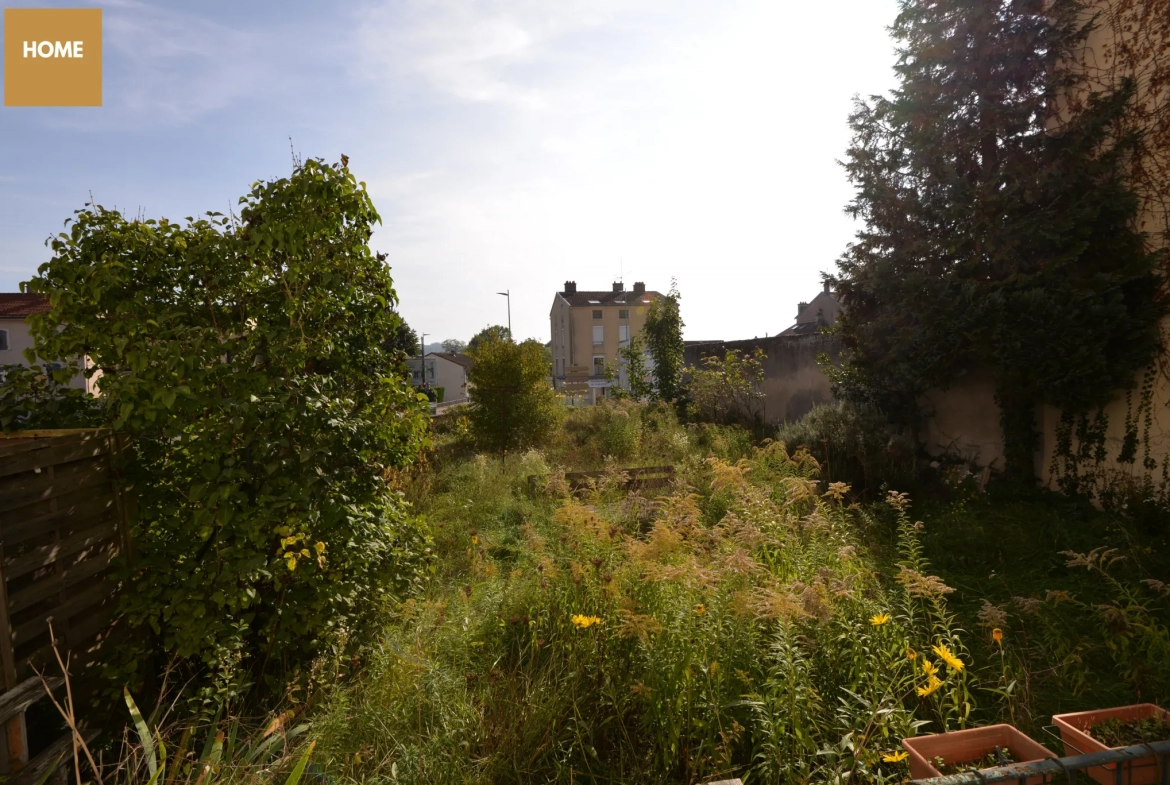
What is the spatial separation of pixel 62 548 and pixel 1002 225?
8615 millimetres

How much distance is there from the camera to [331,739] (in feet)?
10.0

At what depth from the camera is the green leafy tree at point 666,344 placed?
15.5 meters

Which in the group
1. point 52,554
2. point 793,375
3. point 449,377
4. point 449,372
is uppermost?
point 449,372

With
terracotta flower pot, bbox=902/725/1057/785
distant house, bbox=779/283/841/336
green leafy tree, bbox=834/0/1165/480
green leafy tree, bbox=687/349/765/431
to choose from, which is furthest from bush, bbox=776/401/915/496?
distant house, bbox=779/283/841/336

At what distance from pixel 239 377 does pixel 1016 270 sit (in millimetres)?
7642

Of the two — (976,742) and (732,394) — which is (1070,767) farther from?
(732,394)

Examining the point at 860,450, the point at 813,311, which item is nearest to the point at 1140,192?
the point at 860,450

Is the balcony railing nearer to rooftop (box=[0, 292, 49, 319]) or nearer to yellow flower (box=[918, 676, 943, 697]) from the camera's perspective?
yellow flower (box=[918, 676, 943, 697])

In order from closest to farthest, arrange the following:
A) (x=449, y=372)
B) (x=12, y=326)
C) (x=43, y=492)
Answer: (x=43, y=492) < (x=12, y=326) < (x=449, y=372)

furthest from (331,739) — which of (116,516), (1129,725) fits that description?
(1129,725)

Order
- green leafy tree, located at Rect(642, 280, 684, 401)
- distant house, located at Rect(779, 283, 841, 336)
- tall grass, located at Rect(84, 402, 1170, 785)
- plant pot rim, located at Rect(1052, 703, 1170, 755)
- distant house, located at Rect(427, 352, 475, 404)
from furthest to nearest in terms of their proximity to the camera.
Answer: distant house, located at Rect(427, 352, 475, 404) → distant house, located at Rect(779, 283, 841, 336) → green leafy tree, located at Rect(642, 280, 684, 401) → tall grass, located at Rect(84, 402, 1170, 785) → plant pot rim, located at Rect(1052, 703, 1170, 755)

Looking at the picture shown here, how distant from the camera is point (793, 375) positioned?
12.6 meters

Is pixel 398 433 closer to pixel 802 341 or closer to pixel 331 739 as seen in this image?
pixel 331 739

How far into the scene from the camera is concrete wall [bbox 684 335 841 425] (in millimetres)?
11602
